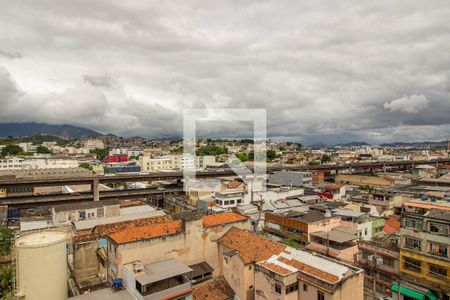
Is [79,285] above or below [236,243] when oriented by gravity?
below

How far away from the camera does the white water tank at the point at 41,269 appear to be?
18781mm

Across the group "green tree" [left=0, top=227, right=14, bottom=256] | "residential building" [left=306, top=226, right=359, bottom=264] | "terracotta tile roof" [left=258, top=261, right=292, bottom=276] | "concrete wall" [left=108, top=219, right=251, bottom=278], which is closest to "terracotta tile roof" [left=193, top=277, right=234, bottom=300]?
"concrete wall" [left=108, top=219, right=251, bottom=278]

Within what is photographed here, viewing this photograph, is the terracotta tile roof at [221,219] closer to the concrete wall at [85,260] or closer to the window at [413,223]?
the concrete wall at [85,260]

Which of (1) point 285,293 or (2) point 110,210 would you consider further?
(2) point 110,210

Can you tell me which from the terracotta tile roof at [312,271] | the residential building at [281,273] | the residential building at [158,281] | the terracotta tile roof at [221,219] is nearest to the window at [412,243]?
the residential building at [281,273]

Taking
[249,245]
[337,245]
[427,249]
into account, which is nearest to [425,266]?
[427,249]

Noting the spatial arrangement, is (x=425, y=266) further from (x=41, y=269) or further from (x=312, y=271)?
(x=41, y=269)

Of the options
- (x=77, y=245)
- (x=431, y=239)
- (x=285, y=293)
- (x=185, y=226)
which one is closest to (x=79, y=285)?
(x=77, y=245)

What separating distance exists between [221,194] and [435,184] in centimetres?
4421

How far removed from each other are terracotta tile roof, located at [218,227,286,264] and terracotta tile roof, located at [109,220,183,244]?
13.4 feet

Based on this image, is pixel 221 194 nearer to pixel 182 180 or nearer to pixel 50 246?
pixel 50 246

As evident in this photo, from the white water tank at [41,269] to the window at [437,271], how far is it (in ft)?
89.4

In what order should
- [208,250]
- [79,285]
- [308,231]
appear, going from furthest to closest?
[308,231] → [208,250] → [79,285]

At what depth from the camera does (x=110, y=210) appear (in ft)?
133
